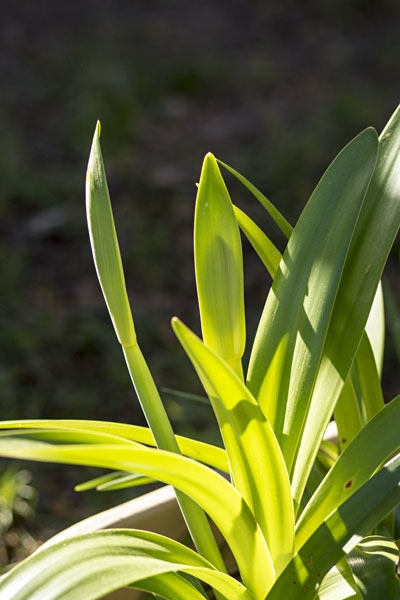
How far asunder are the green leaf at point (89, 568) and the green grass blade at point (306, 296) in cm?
14

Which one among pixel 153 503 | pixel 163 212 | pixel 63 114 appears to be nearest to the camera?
pixel 153 503

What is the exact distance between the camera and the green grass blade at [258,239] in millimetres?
560

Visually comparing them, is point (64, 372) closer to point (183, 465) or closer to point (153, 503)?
point (153, 503)

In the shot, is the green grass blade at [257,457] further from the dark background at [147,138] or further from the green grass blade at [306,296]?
the dark background at [147,138]

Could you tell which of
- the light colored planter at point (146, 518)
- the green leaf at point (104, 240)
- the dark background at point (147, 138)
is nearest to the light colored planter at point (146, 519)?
the light colored planter at point (146, 518)

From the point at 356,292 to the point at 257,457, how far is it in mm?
162

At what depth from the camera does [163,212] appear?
1.98 m

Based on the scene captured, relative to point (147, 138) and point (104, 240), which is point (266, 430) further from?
point (147, 138)

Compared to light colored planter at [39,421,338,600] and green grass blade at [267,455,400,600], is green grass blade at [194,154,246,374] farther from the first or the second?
light colored planter at [39,421,338,600]

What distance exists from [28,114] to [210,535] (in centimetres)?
217

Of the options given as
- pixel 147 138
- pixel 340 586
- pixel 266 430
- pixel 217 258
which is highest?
pixel 147 138

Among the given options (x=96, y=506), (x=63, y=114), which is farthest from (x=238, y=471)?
(x=63, y=114)

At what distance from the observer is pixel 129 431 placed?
527 mm

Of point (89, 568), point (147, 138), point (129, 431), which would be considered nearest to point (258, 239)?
point (129, 431)
